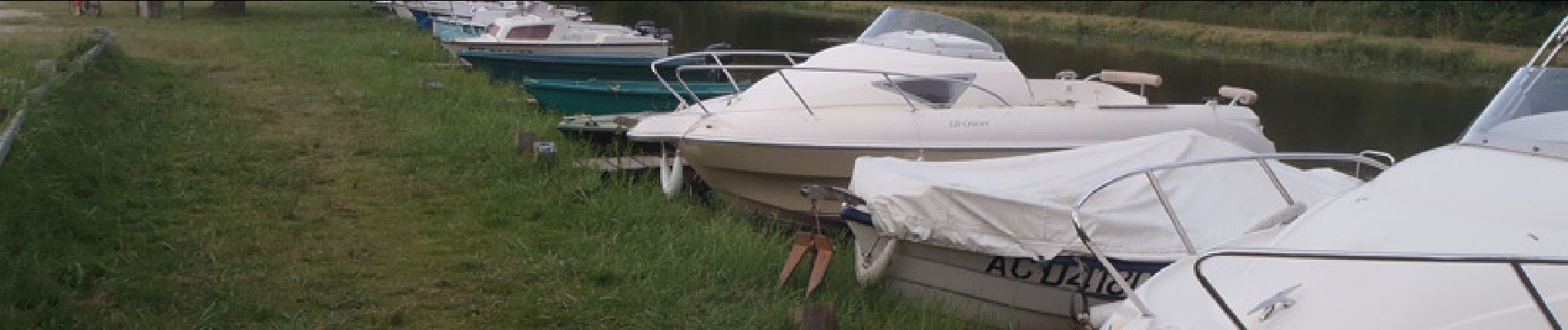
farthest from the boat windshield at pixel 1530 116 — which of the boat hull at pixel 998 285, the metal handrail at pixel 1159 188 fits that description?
the boat hull at pixel 998 285

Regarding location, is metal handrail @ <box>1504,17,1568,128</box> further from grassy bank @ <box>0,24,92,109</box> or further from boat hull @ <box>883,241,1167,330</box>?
grassy bank @ <box>0,24,92,109</box>

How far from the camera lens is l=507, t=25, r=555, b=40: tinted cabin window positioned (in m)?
19.5

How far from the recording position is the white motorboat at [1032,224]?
6.88m

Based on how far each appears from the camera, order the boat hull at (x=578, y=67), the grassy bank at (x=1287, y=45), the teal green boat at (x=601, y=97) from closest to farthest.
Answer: the teal green boat at (x=601, y=97) → the boat hull at (x=578, y=67) → the grassy bank at (x=1287, y=45)

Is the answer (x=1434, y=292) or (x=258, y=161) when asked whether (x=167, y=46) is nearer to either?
(x=258, y=161)

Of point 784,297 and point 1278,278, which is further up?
point 1278,278

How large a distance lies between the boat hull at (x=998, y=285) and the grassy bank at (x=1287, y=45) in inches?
879

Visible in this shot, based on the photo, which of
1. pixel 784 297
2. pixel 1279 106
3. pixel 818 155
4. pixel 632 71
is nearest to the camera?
pixel 784 297

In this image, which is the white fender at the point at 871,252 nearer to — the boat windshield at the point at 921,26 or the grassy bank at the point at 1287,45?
the boat windshield at the point at 921,26

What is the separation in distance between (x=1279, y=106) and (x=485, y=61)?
1260 cm

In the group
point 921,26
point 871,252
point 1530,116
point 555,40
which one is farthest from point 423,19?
point 1530,116

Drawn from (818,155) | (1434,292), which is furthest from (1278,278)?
(818,155)

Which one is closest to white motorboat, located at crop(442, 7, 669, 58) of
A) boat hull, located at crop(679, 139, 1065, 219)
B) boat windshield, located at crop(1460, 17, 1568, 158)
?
boat hull, located at crop(679, 139, 1065, 219)

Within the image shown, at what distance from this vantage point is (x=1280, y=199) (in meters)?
7.43
